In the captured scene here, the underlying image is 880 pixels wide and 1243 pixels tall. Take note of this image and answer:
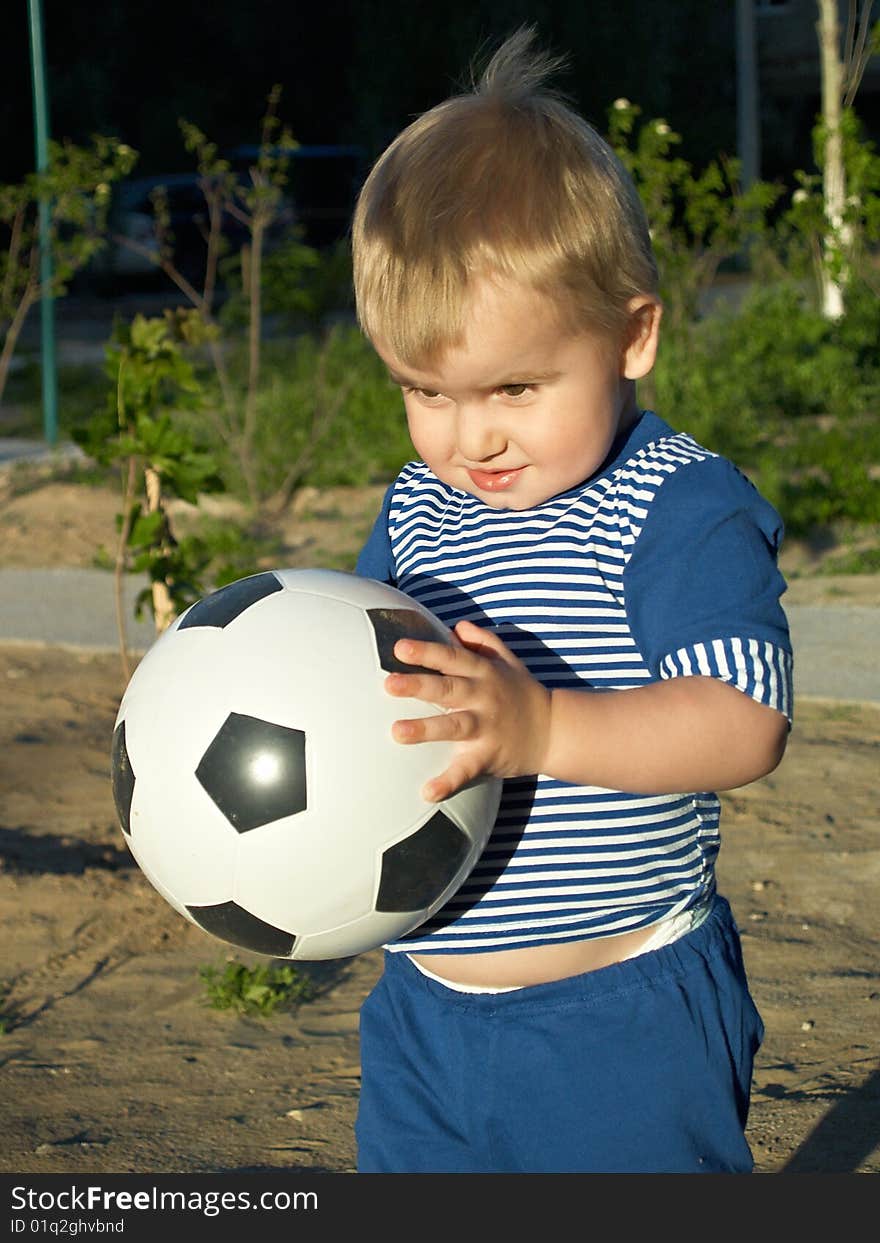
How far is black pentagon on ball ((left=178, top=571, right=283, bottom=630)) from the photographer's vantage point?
1.87 meters

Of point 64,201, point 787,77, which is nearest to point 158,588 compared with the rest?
point 64,201

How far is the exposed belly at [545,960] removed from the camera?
1.86 meters

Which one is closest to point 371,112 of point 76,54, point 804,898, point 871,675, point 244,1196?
point 76,54

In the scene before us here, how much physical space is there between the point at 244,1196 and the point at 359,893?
73 centimetres

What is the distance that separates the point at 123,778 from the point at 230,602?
0.25m

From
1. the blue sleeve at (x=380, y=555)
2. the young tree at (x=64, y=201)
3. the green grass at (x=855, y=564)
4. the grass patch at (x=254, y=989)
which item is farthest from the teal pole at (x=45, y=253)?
the blue sleeve at (x=380, y=555)

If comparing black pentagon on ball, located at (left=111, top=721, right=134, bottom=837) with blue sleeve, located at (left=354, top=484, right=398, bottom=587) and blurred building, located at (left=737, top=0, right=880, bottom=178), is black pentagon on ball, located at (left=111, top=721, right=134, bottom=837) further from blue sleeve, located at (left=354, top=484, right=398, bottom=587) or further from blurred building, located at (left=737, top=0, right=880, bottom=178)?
blurred building, located at (left=737, top=0, right=880, bottom=178)

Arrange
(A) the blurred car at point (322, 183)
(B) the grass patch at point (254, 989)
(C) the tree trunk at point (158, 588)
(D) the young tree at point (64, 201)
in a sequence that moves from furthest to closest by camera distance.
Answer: (A) the blurred car at point (322, 183), (D) the young tree at point (64, 201), (C) the tree trunk at point (158, 588), (B) the grass patch at point (254, 989)

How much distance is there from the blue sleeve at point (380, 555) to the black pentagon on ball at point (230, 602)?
0.24 meters

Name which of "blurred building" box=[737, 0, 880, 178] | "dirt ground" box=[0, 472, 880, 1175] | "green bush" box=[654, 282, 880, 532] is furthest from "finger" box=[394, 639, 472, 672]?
"blurred building" box=[737, 0, 880, 178]

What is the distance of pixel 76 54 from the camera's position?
2330cm

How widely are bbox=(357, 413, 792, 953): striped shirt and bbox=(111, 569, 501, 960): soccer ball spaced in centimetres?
9

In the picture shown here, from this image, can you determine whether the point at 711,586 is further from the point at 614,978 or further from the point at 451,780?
the point at 614,978

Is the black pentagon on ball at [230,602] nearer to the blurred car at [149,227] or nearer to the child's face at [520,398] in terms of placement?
the child's face at [520,398]
